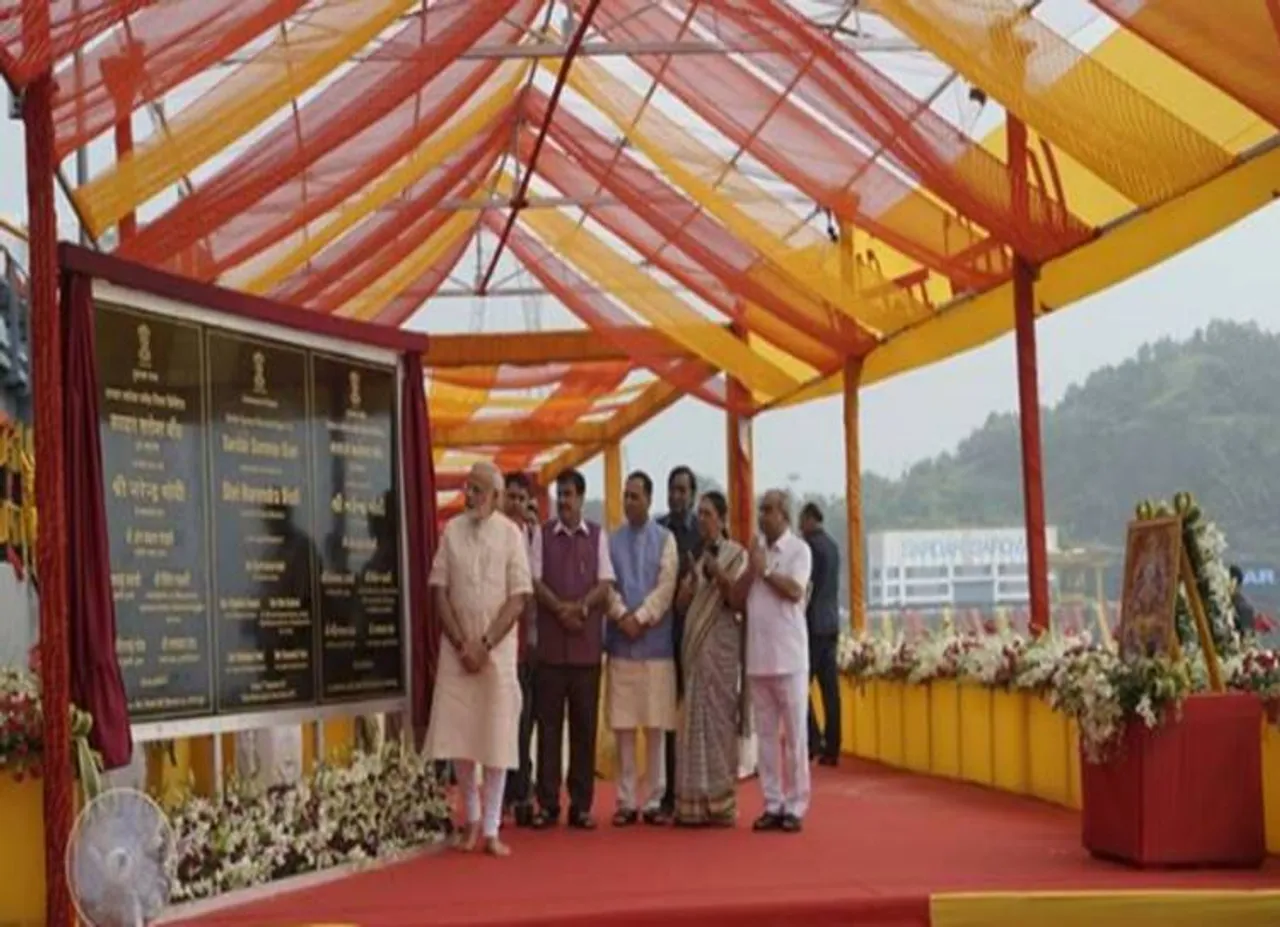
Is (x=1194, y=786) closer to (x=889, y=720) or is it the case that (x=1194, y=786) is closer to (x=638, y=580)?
(x=638, y=580)

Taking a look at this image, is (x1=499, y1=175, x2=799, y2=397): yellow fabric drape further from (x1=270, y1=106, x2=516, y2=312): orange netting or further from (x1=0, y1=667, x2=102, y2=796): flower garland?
(x1=0, y1=667, x2=102, y2=796): flower garland

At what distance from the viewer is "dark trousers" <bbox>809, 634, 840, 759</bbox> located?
1223cm

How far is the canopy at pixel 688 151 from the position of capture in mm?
7910

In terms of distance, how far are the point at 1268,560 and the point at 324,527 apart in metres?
10.5

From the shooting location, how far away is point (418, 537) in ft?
27.9

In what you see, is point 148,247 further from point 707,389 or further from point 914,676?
point 707,389

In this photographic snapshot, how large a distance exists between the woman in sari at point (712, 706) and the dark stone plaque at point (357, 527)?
1225 mm

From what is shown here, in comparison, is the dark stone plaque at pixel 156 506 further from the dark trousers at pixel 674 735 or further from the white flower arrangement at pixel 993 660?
the white flower arrangement at pixel 993 660

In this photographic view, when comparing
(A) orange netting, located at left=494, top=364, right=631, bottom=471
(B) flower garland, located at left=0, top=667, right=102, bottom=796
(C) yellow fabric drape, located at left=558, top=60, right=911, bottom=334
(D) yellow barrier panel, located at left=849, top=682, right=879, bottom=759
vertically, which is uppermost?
(C) yellow fabric drape, located at left=558, top=60, right=911, bottom=334

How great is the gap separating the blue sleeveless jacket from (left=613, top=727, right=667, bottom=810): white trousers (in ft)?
1.13

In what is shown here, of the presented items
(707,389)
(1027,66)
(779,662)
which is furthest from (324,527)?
(707,389)

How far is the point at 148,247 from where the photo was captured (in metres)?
9.47

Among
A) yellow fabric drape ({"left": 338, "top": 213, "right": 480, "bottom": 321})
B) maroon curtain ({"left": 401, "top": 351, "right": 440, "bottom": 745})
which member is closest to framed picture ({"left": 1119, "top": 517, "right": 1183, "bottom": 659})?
maroon curtain ({"left": 401, "top": 351, "right": 440, "bottom": 745})

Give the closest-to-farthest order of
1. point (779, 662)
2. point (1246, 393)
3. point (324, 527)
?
point (324, 527), point (779, 662), point (1246, 393)
